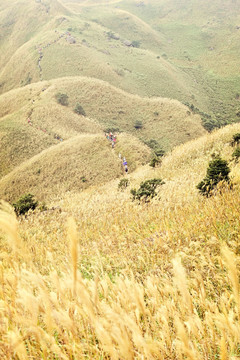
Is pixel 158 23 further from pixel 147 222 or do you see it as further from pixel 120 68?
pixel 147 222

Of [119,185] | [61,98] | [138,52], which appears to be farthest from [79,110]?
[138,52]

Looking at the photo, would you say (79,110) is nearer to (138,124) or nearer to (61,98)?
(61,98)

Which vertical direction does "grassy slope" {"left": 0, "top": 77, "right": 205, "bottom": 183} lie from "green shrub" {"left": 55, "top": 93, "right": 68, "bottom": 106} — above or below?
below

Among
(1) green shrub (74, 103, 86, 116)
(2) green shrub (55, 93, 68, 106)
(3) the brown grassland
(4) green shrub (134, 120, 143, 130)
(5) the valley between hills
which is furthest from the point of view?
(2) green shrub (55, 93, 68, 106)

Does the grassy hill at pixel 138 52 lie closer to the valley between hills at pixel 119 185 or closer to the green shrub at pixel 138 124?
the valley between hills at pixel 119 185

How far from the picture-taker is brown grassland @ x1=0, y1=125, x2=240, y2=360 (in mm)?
1230

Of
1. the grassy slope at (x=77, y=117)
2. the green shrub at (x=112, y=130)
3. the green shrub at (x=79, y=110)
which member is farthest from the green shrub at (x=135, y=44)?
the green shrub at (x=112, y=130)

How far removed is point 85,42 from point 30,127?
5104 centimetres

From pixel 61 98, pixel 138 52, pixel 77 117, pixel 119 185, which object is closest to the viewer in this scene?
pixel 119 185

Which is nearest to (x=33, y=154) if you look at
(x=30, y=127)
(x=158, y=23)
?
(x=30, y=127)

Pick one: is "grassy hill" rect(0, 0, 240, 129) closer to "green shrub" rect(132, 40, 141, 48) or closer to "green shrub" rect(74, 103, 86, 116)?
"green shrub" rect(132, 40, 141, 48)

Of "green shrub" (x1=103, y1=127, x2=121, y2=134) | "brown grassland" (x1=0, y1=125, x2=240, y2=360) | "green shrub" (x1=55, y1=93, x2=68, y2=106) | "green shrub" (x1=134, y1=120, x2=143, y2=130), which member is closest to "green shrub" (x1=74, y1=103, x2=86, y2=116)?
"green shrub" (x1=55, y1=93, x2=68, y2=106)

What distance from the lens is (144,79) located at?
207 feet

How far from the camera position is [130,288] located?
1.76 m
